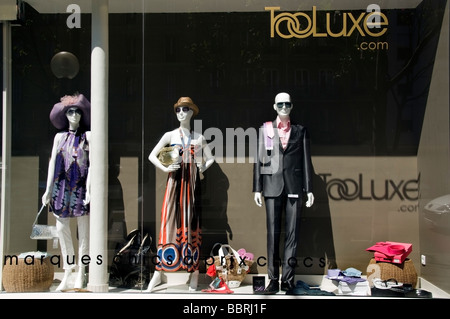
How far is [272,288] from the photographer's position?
4637 mm

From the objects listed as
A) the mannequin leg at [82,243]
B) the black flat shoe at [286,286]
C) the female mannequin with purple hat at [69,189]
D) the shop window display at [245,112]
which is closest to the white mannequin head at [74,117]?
the female mannequin with purple hat at [69,189]

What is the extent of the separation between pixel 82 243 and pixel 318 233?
2.26 meters

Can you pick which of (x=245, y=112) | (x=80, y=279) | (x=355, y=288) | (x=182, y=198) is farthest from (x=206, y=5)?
(x=355, y=288)

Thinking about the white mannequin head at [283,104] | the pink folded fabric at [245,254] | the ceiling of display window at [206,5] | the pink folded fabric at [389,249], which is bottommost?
the pink folded fabric at [245,254]

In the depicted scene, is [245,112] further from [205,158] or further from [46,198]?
[46,198]

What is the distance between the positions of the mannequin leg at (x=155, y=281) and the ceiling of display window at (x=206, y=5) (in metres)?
2.50

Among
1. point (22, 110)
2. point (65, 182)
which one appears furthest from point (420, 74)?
point (22, 110)

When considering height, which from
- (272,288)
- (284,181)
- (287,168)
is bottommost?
(272,288)

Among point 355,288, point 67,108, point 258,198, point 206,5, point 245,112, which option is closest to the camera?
point 355,288

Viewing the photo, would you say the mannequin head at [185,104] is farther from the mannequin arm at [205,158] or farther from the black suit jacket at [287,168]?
the black suit jacket at [287,168]

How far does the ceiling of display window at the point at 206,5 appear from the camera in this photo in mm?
4805

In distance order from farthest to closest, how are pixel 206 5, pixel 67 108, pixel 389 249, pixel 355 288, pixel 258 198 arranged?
pixel 206 5
pixel 67 108
pixel 258 198
pixel 389 249
pixel 355 288

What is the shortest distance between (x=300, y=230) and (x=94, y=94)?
2346 mm

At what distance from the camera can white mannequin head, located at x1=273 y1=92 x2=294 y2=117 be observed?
4.82 m
